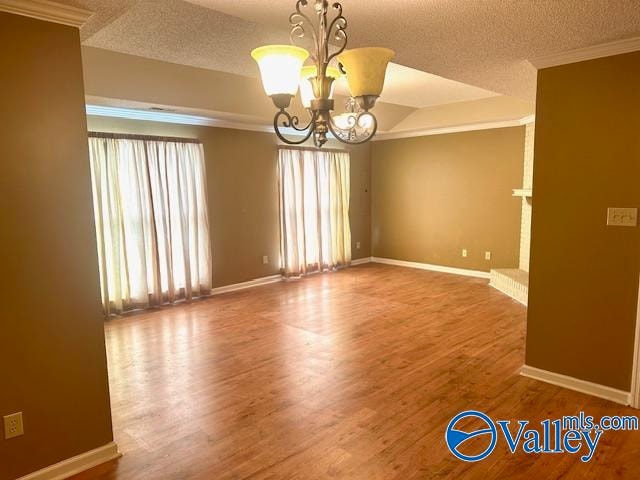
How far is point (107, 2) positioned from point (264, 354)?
2.86m

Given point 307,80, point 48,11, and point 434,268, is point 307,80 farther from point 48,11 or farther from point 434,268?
point 434,268

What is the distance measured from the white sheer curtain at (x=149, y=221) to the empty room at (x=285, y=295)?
3 cm

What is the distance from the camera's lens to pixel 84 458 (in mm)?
2275

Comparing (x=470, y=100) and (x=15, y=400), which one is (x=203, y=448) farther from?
(x=470, y=100)

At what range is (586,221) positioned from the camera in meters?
2.96

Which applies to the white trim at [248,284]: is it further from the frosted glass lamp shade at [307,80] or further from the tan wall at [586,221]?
the frosted glass lamp shade at [307,80]

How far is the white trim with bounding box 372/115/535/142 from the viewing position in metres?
6.17

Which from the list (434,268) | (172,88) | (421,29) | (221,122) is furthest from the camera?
(434,268)

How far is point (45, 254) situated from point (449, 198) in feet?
20.4

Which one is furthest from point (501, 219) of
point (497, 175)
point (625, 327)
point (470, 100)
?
point (625, 327)

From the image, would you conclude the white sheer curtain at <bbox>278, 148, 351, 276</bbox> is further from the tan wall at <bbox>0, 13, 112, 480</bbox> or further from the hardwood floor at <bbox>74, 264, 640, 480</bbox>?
the tan wall at <bbox>0, 13, 112, 480</bbox>

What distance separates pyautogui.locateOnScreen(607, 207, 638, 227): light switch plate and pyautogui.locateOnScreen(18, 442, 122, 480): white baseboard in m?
3.38

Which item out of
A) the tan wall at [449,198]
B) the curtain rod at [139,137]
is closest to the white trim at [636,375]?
the tan wall at [449,198]

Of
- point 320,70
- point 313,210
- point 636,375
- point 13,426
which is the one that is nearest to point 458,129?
point 313,210
